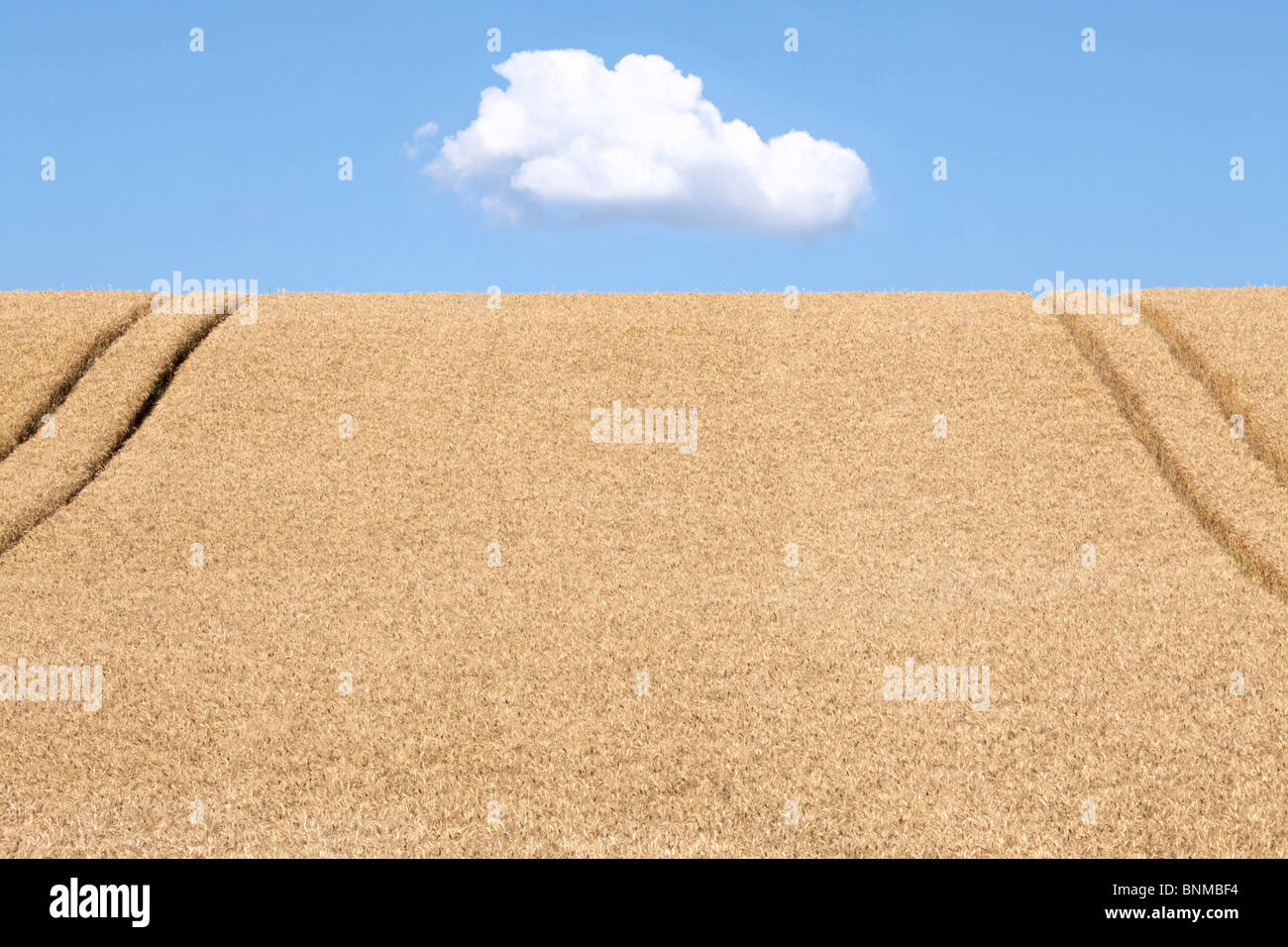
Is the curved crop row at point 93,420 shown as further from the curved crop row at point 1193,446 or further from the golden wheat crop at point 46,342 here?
the curved crop row at point 1193,446

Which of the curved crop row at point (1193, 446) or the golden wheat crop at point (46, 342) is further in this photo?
the golden wheat crop at point (46, 342)

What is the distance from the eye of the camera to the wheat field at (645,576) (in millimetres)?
10133

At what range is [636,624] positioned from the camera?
15.5 m

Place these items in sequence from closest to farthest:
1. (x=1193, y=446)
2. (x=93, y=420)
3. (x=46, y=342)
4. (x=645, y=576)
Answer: (x=645, y=576) < (x=1193, y=446) < (x=93, y=420) < (x=46, y=342)

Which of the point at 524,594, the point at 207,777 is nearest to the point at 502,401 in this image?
the point at 524,594

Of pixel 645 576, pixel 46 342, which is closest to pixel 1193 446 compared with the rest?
pixel 645 576

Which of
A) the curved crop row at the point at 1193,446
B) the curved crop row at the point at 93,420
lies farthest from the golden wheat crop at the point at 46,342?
the curved crop row at the point at 1193,446

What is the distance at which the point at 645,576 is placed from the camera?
17.9 metres

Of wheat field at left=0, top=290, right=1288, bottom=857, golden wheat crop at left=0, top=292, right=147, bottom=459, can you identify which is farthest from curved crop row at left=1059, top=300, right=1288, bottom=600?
golden wheat crop at left=0, top=292, right=147, bottom=459

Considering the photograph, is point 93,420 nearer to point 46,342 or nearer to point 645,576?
point 46,342

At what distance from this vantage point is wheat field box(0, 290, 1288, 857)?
33.2ft

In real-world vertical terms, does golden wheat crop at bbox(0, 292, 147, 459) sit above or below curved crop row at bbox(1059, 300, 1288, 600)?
above

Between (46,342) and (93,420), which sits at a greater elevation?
(46,342)

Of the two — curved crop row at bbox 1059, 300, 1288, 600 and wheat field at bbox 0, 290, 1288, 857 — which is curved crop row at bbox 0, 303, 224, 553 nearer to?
wheat field at bbox 0, 290, 1288, 857
